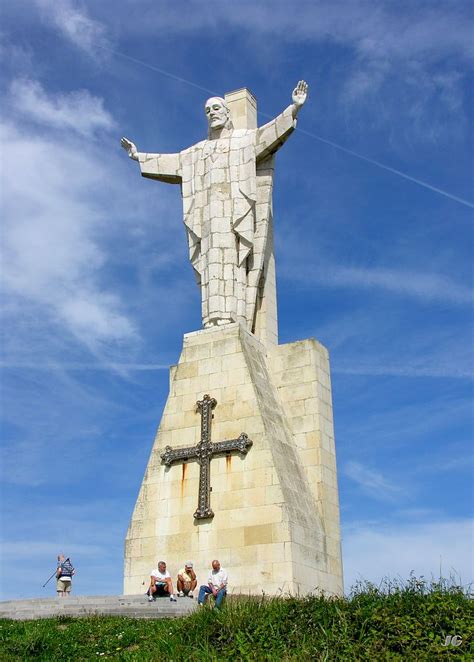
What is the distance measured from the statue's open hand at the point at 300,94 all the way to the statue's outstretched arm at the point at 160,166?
2.77 m

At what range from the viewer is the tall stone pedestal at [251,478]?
1316 cm

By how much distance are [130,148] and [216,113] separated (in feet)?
6.85

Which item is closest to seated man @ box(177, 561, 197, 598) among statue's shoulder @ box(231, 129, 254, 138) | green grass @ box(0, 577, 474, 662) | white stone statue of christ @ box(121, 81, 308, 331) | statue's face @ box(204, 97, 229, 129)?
green grass @ box(0, 577, 474, 662)

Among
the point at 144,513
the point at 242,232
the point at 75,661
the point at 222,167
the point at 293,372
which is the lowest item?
the point at 75,661

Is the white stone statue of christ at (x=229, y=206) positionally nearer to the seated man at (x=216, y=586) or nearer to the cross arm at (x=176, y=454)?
the cross arm at (x=176, y=454)

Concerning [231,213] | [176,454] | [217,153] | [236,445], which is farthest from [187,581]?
[217,153]

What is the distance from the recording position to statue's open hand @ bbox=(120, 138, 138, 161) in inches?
684

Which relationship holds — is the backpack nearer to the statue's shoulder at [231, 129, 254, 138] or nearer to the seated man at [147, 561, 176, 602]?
the seated man at [147, 561, 176, 602]

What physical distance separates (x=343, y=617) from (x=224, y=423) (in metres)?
5.89

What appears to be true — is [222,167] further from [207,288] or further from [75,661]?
[75,661]

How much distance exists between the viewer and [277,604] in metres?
9.69

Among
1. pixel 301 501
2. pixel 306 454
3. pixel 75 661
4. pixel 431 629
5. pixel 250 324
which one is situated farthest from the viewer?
pixel 250 324

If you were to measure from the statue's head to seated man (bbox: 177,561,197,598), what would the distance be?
27.7 feet

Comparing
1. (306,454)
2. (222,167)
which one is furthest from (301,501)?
(222,167)
